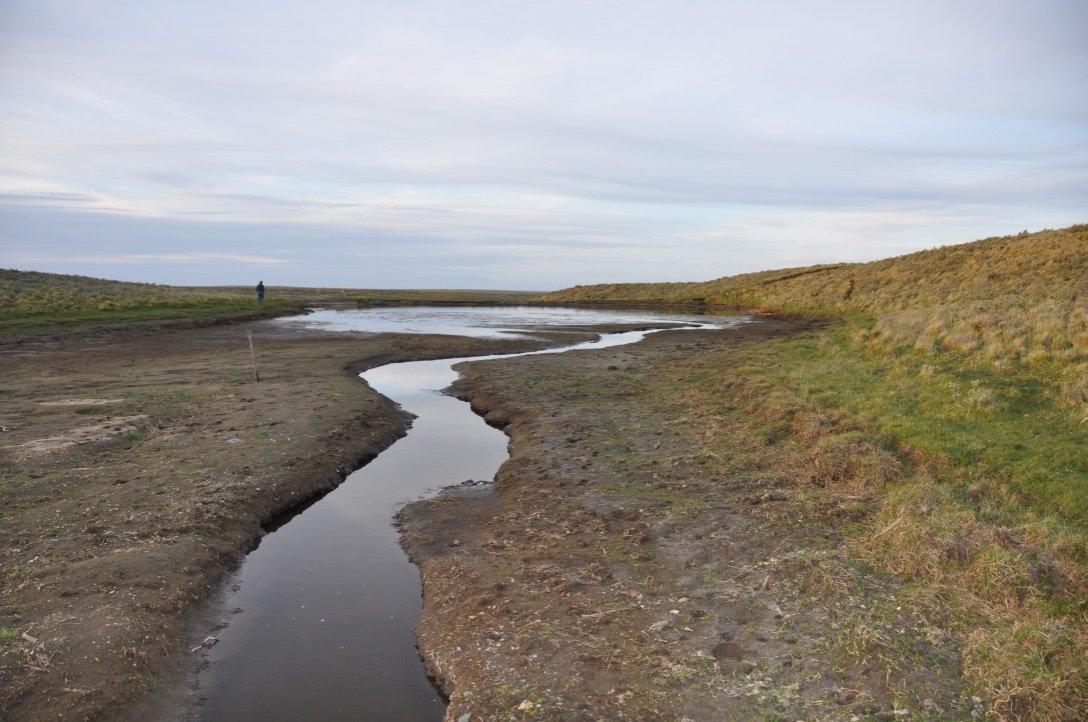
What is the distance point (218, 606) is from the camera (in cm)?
988

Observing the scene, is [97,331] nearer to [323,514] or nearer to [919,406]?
[323,514]

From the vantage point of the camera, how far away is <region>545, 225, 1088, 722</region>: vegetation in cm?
706

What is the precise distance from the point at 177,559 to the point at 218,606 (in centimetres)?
126

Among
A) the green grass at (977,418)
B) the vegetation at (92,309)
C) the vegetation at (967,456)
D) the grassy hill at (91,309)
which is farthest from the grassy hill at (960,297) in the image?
the vegetation at (92,309)

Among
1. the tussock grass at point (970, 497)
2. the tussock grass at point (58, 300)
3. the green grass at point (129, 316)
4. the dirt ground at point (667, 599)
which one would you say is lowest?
the dirt ground at point (667, 599)

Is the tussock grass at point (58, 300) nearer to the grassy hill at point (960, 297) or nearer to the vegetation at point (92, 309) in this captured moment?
the vegetation at point (92, 309)

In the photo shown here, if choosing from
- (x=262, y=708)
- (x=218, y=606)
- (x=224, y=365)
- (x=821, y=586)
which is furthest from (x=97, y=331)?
(x=821, y=586)

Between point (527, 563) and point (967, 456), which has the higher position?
point (967, 456)

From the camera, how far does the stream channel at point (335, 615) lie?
302 inches

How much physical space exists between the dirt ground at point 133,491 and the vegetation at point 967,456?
9446 millimetres

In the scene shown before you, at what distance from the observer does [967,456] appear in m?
12.6

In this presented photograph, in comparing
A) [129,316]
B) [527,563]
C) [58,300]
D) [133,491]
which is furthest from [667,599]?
[58,300]

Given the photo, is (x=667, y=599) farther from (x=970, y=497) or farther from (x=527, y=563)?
(x=970, y=497)

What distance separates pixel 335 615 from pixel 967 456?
11571 mm
